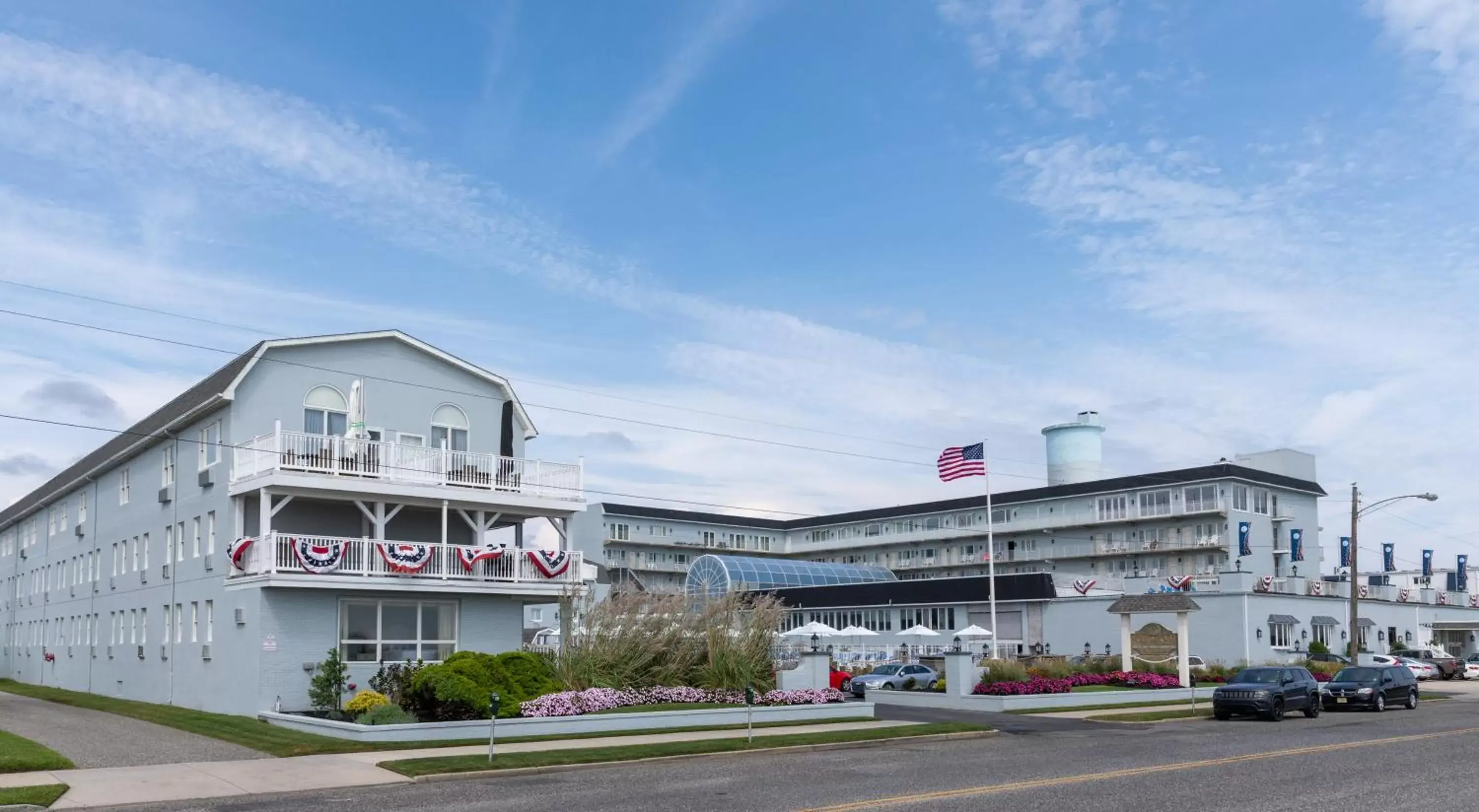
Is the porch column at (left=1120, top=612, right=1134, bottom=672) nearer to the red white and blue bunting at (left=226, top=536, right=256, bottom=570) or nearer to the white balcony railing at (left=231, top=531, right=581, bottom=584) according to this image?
the white balcony railing at (left=231, top=531, right=581, bottom=584)

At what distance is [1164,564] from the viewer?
8144 cm

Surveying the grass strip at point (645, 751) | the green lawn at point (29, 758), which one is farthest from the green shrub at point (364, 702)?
the grass strip at point (645, 751)

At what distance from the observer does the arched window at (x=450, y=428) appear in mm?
37156

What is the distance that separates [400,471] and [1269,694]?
23.2m

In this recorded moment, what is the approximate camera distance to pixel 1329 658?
57.5m

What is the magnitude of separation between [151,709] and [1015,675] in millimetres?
24418

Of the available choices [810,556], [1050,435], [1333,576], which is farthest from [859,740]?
[810,556]

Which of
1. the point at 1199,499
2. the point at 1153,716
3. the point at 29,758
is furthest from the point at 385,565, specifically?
the point at 1199,499

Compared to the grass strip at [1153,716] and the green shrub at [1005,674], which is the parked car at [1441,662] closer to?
the grass strip at [1153,716]

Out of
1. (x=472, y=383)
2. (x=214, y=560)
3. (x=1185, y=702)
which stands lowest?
(x=1185, y=702)

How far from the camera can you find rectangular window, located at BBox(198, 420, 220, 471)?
113 ft

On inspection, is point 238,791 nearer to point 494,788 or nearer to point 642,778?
point 494,788

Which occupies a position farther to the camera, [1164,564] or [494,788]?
[1164,564]

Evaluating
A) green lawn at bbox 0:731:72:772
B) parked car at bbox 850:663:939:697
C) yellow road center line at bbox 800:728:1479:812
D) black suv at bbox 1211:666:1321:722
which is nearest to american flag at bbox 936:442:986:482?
parked car at bbox 850:663:939:697
